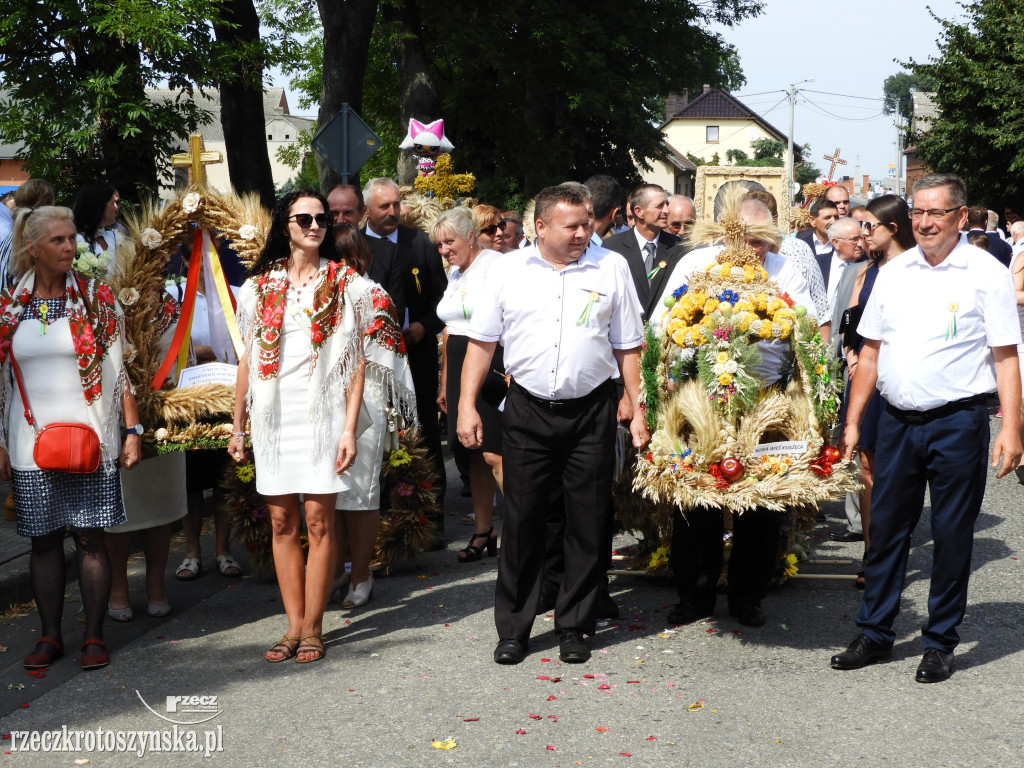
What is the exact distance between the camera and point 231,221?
629cm

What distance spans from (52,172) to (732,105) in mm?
98965

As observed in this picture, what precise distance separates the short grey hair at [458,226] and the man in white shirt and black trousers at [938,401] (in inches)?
111

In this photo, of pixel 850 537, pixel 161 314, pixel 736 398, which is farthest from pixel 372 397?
pixel 850 537

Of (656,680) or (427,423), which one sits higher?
(427,423)

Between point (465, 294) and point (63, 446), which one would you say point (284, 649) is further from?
point (465, 294)

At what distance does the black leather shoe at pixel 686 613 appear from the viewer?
600 cm

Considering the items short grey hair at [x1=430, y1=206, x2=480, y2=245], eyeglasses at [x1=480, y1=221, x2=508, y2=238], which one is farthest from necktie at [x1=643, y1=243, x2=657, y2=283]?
short grey hair at [x1=430, y1=206, x2=480, y2=245]

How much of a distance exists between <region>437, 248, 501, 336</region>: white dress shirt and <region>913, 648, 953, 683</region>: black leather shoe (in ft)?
11.0

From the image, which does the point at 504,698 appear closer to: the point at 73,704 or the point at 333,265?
the point at 73,704

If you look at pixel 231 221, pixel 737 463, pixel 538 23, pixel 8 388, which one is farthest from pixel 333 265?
pixel 538 23

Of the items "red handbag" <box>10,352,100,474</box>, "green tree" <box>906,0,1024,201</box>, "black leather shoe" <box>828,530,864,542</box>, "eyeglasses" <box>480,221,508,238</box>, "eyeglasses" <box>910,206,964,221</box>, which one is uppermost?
"green tree" <box>906,0,1024,201</box>

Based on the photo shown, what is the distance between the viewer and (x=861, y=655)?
5.22 m

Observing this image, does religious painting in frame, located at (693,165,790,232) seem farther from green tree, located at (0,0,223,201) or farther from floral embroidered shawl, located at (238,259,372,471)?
floral embroidered shawl, located at (238,259,372,471)

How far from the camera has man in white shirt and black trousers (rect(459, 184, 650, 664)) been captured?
532cm
